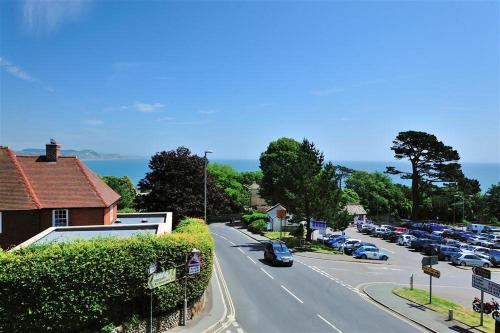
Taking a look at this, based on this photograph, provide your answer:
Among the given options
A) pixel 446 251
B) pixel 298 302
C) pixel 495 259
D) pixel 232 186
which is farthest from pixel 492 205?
pixel 298 302

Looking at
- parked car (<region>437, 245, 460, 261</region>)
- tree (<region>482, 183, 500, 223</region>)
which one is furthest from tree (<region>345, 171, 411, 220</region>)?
parked car (<region>437, 245, 460, 261</region>)

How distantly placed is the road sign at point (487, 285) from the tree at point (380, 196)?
71.3 meters

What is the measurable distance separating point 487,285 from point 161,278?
52.6ft

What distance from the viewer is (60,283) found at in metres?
14.4

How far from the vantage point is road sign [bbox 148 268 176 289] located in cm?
1579

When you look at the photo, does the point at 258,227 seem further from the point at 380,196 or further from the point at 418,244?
Answer: the point at 380,196

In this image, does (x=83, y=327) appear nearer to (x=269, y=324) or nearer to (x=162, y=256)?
(x=162, y=256)

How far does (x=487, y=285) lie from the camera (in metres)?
20.4

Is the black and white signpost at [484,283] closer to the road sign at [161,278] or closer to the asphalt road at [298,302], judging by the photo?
the asphalt road at [298,302]

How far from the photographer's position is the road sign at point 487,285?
19641 millimetres

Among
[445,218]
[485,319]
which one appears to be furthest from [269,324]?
[445,218]

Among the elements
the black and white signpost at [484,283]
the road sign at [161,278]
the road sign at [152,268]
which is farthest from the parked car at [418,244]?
the road sign at [152,268]

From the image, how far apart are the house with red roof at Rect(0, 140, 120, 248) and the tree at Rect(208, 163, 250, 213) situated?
46138 millimetres

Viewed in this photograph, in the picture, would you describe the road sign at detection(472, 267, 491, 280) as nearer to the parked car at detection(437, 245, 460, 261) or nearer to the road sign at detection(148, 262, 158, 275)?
the road sign at detection(148, 262, 158, 275)
